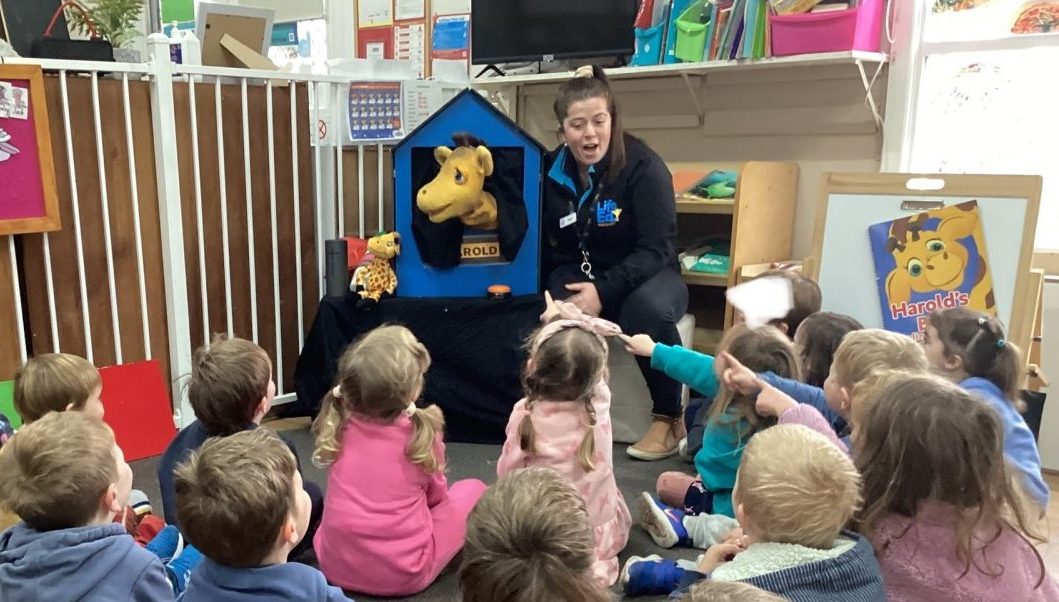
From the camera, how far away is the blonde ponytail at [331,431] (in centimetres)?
194

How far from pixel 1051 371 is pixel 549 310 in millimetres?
1743

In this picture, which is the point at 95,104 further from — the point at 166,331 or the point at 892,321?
the point at 892,321

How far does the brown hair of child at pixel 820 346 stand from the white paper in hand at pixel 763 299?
24cm

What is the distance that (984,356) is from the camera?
78.5 inches

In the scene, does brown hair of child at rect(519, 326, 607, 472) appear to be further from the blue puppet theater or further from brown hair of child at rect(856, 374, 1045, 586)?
the blue puppet theater

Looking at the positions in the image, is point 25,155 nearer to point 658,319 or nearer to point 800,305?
point 658,319

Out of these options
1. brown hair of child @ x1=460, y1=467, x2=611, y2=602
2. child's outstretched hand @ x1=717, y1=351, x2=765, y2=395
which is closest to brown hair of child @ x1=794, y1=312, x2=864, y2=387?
child's outstretched hand @ x1=717, y1=351, x2=765, y2=395

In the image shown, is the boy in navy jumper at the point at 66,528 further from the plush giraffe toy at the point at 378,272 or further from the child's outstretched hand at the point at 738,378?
the plush giraffe toy at the point at 378,272

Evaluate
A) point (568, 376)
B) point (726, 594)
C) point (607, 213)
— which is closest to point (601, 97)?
point (607, 213)

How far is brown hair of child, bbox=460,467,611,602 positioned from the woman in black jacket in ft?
5.89

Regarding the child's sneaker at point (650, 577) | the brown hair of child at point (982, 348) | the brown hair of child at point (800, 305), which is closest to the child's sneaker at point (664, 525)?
the child's sneaker at point (650, 577)

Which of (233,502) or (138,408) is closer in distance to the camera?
(233,502)

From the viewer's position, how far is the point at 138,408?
292 cm

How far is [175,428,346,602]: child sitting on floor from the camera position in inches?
46.5
